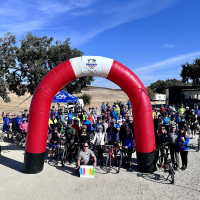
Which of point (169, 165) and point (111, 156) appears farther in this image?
point (111, 156)

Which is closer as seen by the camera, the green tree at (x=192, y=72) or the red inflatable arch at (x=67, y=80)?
the red inflatable arch at (x=67, y=80)

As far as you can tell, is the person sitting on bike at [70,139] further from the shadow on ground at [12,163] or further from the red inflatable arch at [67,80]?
the shadow on ground at [12,163]

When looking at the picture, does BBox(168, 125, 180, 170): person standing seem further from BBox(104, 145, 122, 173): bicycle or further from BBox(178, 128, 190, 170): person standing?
BBox(104, 145, 122, 173): bicycle

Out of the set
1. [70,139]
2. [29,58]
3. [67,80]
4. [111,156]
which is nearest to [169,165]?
[111,156]

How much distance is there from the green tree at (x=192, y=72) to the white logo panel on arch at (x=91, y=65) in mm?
43256

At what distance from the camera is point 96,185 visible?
6.22 meters

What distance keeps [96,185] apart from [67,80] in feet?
12.4

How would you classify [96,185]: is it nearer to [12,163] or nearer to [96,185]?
[96,185]

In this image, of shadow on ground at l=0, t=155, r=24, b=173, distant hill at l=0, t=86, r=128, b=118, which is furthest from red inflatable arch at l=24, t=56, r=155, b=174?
distant hill at l=0, t=86, r=128, b=118

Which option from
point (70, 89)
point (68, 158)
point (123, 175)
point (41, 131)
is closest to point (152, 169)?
point (123, 175)

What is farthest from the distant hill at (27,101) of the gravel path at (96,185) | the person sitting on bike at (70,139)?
the gravel path at (96,185)

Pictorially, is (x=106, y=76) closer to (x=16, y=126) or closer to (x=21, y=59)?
(x=16, y=126)

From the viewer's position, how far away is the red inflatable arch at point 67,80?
712 cm

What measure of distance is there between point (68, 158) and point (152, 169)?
3.53 m
